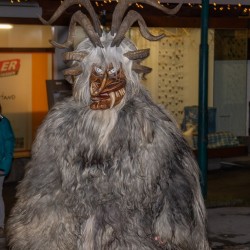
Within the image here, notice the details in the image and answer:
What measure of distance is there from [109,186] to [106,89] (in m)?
0.60

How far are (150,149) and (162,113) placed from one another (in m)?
0.31

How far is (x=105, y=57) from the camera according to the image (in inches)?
209

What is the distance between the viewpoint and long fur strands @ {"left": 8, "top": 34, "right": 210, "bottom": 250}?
16.9 ft

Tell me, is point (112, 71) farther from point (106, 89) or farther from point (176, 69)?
point (176, 69)

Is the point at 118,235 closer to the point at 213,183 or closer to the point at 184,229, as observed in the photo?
the point at 184,229

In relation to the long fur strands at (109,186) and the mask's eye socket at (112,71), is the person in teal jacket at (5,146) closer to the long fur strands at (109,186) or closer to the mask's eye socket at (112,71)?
the long fur strands at (109,186)

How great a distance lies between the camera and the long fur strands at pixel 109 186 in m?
5.16

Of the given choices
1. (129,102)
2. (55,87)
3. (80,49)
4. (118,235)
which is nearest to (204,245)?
(118,235)

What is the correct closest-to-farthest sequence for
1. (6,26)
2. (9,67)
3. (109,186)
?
(109,186)
(6,26)
(9,67)

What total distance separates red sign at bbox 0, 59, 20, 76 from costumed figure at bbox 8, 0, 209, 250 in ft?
28.7

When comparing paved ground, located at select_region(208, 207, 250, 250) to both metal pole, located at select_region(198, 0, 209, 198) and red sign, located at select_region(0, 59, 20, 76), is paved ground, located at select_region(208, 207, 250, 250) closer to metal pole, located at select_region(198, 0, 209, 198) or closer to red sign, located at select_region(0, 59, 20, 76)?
metal pole, located at select_region(198, 0, 209, 198)

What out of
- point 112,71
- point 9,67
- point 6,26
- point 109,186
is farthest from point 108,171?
point 9,67

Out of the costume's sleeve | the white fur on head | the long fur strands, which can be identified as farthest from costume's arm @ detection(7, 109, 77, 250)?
the costume's sleeve

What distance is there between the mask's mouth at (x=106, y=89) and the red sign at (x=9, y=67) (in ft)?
29.0
